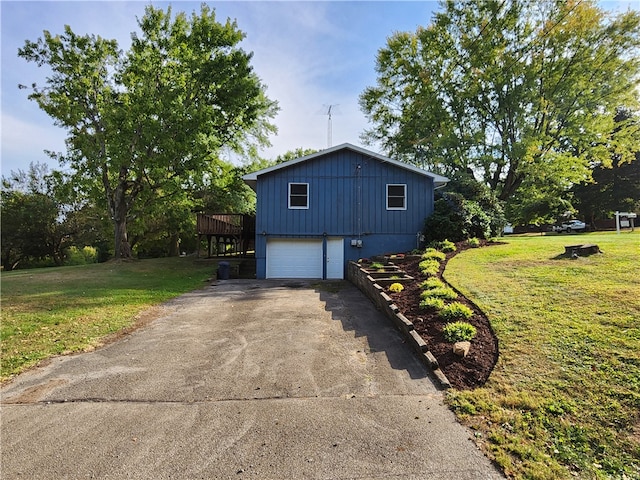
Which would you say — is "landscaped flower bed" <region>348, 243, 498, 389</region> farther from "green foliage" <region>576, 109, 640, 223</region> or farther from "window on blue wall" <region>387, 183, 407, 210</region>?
"green foliage" <region>576, 109, 640, 223</region>

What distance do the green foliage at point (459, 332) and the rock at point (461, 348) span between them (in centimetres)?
23

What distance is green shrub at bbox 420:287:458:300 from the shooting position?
7.23 meters

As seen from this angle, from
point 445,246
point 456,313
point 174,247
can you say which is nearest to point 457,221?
point 445,246

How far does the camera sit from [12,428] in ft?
12.2

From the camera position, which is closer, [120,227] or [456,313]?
[456,313]

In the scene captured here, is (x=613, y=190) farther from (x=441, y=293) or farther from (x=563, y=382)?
(x=563, y=382)

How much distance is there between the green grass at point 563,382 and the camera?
10.0 ft

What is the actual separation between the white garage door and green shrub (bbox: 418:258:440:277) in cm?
637

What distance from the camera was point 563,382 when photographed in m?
4.02

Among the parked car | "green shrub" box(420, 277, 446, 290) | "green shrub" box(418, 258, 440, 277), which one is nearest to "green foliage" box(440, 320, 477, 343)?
"green shrub" box(420, 277, 446, 290)

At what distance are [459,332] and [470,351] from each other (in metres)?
0.48

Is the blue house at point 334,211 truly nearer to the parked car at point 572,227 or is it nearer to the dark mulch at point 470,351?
the dark mulch at point 470,351

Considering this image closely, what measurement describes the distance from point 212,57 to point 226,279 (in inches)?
576

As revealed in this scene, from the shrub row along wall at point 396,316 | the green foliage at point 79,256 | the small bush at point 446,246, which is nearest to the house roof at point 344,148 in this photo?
the small bush at point 446,246
